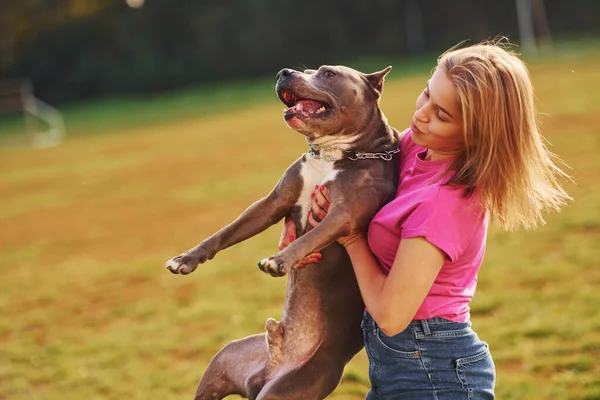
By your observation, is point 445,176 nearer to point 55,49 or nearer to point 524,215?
point 524,215

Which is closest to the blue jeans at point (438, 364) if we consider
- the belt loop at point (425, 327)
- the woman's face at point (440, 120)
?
the belt loop at point (425, 327)

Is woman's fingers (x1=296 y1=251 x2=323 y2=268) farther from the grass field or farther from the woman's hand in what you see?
the grass field

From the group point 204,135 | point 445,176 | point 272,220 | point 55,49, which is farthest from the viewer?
Result: point 55,49

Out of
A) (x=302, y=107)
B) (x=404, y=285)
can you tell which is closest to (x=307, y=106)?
(x=302, y=107)

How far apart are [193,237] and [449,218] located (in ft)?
30.2

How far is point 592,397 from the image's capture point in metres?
5.16

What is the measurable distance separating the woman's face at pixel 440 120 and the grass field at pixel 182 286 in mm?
2846

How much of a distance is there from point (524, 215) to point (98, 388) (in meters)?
4.50

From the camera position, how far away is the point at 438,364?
312cm

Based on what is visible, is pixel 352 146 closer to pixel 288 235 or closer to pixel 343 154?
pixel 343 154

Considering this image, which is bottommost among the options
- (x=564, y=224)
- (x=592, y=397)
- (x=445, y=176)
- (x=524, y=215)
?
(x=564, y=224)

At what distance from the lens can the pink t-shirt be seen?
297cm

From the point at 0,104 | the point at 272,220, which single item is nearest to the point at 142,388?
the point at 272,220

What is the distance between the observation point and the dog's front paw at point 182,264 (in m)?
3.38
